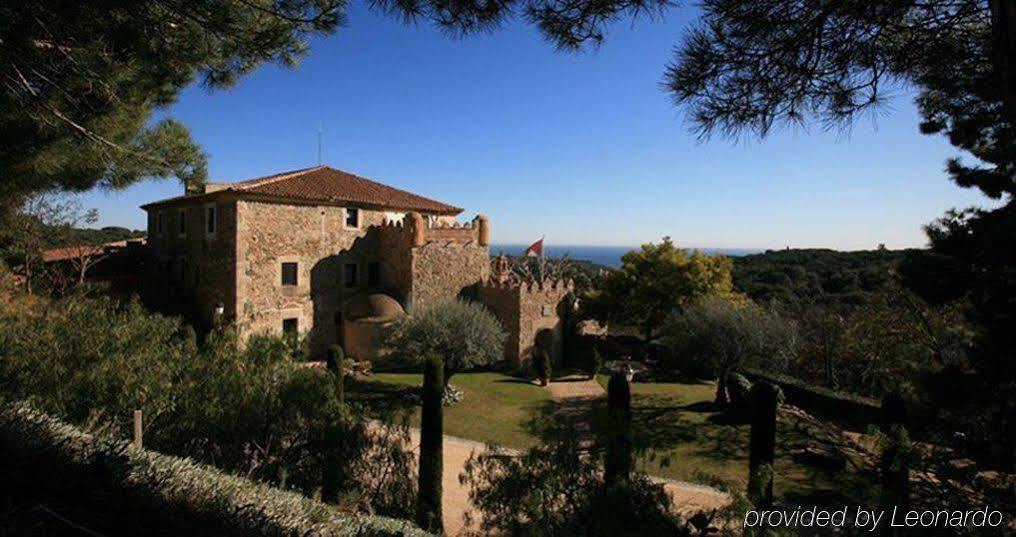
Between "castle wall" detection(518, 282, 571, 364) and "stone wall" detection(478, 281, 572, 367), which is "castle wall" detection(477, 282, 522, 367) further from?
"castle wall" detection(518, 282, 571, 364)

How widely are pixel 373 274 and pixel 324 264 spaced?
2417 mm

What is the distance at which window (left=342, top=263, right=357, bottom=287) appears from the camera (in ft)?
75.0

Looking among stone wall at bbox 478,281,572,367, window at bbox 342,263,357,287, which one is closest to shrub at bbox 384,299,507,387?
stone wall at bbox 478,281,572,367

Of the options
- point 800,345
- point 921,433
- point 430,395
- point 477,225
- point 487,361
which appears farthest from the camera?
point 477,225

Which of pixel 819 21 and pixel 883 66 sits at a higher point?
pixel 819 21

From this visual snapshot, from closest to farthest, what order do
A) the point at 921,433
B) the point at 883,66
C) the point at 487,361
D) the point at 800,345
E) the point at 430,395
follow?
1. the point at 883,66
2. the point at 921,433
3. the point at 430,395
4. the point at 487,361
5. the point at 800,345

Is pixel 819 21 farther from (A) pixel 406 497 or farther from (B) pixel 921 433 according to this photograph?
(A) pixel 406 497

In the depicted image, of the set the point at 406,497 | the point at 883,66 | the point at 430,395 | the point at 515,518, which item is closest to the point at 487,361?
the point at 430,395

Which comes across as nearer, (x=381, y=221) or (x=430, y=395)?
(x=430, y=395)

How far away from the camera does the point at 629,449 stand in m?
5.67

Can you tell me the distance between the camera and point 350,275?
23047mm

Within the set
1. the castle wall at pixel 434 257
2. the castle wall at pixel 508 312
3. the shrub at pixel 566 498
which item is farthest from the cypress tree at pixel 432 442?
the castle wall at pixel 434 257

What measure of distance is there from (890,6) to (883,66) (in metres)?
0.69

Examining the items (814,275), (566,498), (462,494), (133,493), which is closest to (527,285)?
→ (462,494)
